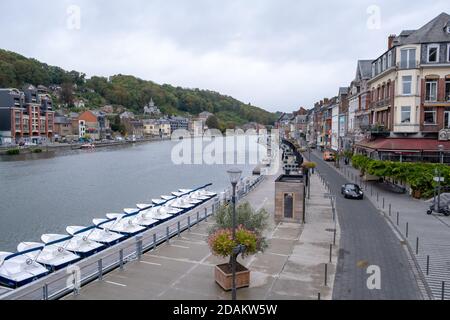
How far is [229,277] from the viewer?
485 inches

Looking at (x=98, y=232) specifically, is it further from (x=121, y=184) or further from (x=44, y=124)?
(x=44, y=124)

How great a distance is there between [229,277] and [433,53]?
30.6 m

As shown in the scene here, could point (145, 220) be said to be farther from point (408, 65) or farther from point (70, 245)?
point (408, 65)

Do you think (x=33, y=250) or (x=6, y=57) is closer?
(x=33, y=250)

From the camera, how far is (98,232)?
21172 mm

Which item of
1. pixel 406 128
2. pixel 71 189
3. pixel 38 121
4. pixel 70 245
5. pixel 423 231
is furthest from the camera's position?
pixel 38 121

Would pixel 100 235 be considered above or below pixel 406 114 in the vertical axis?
below

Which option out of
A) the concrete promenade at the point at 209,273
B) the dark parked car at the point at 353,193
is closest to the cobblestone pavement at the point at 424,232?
the dark parked car at the point at 353,193

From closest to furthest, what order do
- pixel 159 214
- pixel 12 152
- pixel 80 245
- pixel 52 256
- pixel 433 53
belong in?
pixel 52 256
pixel 80 245
pixel 159 214
pixel 433 53
pixel 12 152

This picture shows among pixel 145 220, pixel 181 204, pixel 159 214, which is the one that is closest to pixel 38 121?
pixel 181 204

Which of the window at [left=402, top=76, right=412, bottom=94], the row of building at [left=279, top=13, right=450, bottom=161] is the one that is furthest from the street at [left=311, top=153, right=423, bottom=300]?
the window at [left=402, top=76, right=412, bottom=94]
